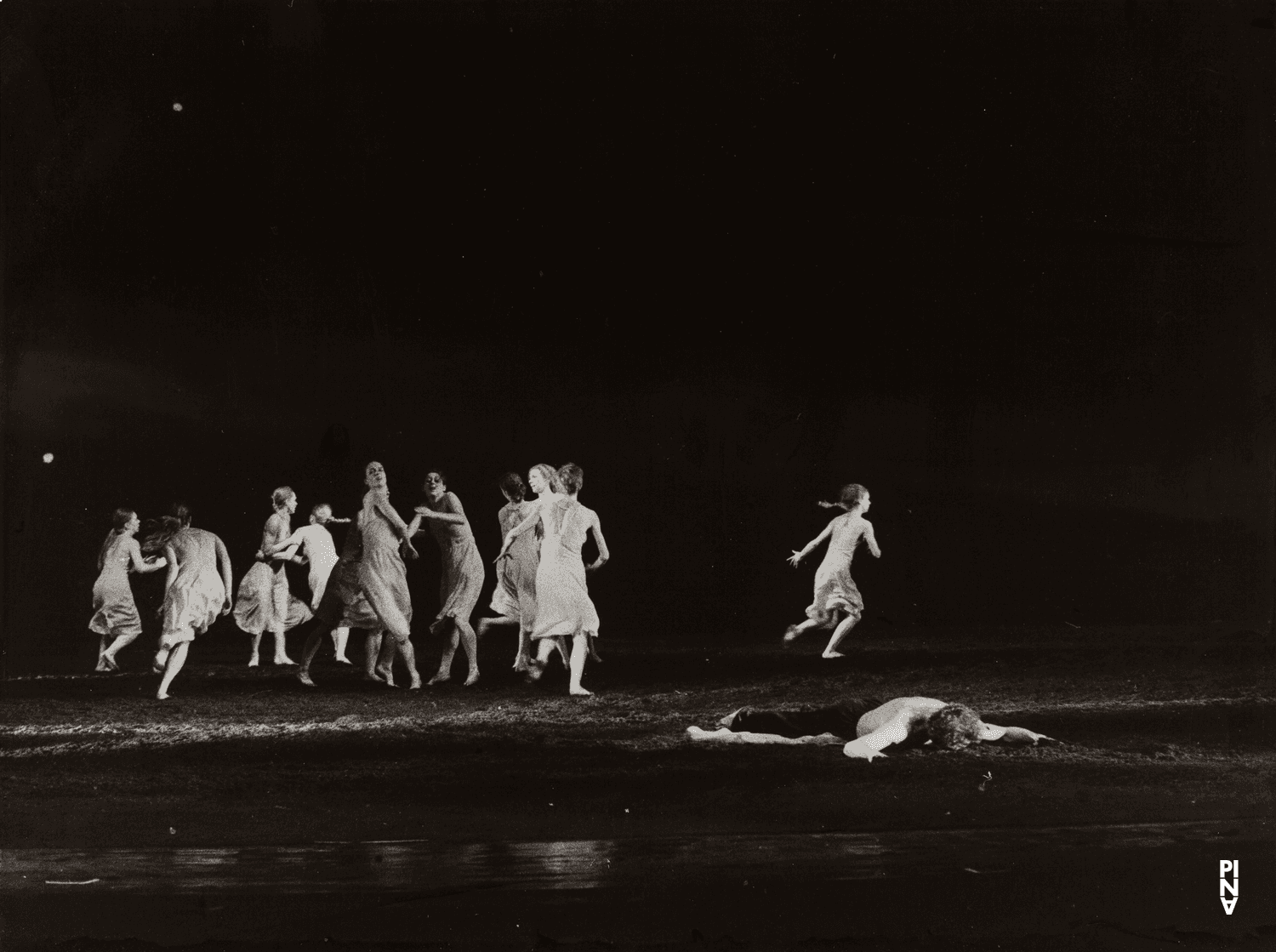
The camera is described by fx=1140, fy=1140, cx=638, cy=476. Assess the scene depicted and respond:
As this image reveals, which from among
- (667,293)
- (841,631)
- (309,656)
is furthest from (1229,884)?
(309,656)

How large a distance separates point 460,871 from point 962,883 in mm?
2457

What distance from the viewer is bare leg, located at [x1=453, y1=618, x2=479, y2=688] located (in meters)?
6.06

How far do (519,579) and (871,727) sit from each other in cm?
202

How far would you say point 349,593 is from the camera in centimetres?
606

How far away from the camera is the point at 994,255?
6.28 m

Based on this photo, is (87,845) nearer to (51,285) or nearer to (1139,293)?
(51,285)

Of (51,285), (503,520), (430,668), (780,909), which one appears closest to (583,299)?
(503,520)

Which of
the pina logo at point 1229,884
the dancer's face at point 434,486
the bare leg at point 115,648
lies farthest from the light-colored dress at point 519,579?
the pina logo at point 1229,884

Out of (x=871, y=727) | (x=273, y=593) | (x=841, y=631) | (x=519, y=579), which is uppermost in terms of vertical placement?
(x=519, y=579)

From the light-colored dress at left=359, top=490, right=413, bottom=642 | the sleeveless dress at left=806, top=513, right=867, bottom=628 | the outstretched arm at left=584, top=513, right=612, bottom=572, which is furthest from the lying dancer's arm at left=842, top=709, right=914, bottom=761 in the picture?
the light-colored dress at left=359, top=490, right=413, bottom=642

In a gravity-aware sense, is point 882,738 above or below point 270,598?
below

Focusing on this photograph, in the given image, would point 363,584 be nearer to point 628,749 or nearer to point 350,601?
point 350,601

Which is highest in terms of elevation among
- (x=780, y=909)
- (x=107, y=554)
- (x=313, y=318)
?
(x=313, y=318)

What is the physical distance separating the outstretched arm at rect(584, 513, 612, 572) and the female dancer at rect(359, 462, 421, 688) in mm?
931
